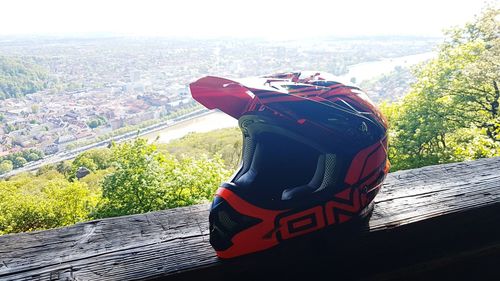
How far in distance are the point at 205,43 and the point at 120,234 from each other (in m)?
9.58

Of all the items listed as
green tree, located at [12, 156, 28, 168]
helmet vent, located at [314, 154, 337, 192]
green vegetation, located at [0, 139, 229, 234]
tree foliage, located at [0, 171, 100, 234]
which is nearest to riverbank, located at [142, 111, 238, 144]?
helmet vent, located at [314, 154, 337, 192]

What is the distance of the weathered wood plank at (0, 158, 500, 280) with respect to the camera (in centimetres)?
100

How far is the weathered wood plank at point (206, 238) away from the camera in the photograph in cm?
100

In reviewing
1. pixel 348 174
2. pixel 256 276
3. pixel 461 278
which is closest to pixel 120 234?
pixel 256 276

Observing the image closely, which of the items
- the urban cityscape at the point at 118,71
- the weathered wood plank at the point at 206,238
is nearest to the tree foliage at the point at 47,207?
the urban cityscape at the point at 118,71

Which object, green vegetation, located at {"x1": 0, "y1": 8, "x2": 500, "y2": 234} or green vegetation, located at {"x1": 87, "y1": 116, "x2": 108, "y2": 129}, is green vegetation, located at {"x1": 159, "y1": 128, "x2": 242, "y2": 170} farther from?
green vegetation, located at {"x1": 87, "y1": 116, "x2": 108, "y2": 129}

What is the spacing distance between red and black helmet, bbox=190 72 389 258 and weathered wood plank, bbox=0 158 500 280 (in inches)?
3.0

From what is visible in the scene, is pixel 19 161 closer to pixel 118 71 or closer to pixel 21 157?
pixel 21 157

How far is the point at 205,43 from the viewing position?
1028 centimetres

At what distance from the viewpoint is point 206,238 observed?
3.74ft

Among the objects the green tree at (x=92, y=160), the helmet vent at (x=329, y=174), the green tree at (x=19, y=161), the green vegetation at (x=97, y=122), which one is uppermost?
Result: the helmet vent at (x=329, y=174)

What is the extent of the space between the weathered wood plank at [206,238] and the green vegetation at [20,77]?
52.2ft

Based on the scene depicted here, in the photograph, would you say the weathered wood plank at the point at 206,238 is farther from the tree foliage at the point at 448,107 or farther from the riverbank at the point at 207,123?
the tree foliage at the point at 448,107

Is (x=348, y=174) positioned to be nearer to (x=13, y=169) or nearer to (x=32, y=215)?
(x=32, y=215)
